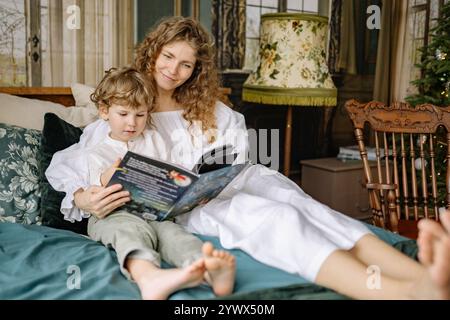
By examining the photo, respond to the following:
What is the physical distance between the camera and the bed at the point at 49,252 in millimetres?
1280

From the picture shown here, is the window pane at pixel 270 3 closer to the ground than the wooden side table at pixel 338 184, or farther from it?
farther from it

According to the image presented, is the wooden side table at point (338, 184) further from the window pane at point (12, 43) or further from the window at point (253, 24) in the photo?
the window pane at point (12, 43)

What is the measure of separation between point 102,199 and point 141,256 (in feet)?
0.93

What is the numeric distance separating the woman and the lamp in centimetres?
67

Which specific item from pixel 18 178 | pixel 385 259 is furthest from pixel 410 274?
pixel 18 178

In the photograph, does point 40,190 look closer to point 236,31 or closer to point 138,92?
point 138,92

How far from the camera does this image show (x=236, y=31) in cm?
333

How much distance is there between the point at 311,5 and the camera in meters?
3.79

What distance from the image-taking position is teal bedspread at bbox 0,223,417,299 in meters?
1.26

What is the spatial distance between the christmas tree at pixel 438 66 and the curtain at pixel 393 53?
1.82 feet

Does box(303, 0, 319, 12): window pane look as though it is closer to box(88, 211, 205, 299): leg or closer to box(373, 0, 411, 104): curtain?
box(373, 0, 411, 104): curtain

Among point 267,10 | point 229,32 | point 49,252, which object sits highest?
point 267,10

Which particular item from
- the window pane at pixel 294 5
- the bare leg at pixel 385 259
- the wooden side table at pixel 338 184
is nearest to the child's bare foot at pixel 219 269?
the bare leg at pixel 385 259

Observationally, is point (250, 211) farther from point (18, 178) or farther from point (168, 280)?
point (18, 178)
